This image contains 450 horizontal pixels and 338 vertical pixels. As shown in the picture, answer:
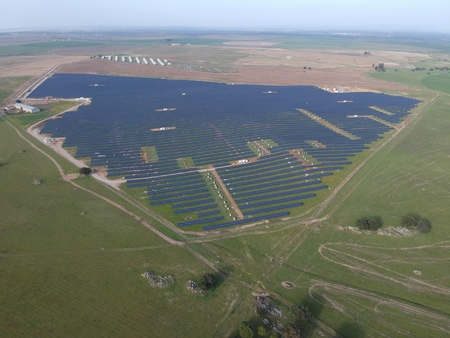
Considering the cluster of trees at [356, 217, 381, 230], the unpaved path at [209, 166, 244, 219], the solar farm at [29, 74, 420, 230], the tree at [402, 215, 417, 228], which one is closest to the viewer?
the cluster of trees at [356, 217, 381, 230]

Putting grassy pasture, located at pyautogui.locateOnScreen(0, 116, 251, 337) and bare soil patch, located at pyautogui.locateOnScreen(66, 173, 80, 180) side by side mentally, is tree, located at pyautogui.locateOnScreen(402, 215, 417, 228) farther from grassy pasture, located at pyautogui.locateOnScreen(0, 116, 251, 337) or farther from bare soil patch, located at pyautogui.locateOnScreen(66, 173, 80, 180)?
bare soil patch, located at pyautogui.locateOnScreen(66, 173, 80, 180)

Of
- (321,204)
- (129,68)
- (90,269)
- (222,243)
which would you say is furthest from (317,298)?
(129,68)

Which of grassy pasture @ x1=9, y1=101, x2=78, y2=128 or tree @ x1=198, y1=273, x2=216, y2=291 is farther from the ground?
grassy pasture @ x1=9, y1=101, x2=78, y2=128

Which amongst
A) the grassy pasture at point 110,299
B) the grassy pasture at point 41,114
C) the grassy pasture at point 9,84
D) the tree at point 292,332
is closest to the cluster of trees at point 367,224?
the grassy pasture at point 110,299

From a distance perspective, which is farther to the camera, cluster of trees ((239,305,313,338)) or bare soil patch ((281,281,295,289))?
bare soil patch ((281,281,295,289))

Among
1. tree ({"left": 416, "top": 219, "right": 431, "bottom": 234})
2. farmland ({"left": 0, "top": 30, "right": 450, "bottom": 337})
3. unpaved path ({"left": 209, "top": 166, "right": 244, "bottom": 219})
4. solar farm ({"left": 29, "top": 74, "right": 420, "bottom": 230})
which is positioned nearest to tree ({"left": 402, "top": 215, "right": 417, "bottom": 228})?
tree ({"left": 416, "top": 219, "right": 431, "bottom": 234})

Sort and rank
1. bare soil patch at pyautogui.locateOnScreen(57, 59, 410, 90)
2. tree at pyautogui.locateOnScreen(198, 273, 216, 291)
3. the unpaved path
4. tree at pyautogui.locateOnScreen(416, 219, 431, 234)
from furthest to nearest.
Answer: bare soil patch at pyautogui.locateOnScreen(57, 59, 410, 90) < the unpaved path < tree at pyautogui.locateOnScreen(416, 219, 431, 234) < tree at pyautogui.locateOnScreen(198, 273, 216, 291)

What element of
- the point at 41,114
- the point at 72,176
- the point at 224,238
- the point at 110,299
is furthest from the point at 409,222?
the point at 41,114

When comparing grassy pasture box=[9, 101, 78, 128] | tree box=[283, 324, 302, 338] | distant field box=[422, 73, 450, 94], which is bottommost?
tree box=[283, 324, 302, 338]
